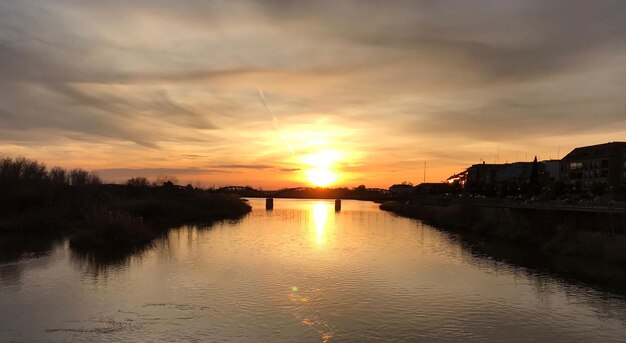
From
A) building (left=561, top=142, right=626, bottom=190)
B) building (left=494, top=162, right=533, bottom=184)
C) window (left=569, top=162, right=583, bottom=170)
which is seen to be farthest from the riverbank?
building (left=494, top=162, right=533, bottom=184)

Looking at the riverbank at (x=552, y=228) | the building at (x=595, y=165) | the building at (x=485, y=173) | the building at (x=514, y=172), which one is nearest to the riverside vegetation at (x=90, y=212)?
the riverbank at (x=552, y=228)

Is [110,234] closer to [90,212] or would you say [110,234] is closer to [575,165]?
[90,212]

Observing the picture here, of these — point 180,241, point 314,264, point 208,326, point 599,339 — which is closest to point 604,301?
point 599,339

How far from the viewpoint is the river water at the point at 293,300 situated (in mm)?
18734

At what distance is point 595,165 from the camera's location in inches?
5408

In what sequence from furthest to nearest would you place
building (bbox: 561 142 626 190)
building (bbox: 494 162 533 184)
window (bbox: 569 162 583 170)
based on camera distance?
building (bbox: 494 162 533 184)
window (bbox: 569 162 583 170)
building (bbox: 561 142 626 190)

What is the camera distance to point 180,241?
49125 mm

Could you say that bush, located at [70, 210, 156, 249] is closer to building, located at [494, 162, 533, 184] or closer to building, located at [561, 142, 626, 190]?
building, located at [561, 142, 626, 190]

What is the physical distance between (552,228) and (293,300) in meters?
37.3

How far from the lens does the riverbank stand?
3972 cm

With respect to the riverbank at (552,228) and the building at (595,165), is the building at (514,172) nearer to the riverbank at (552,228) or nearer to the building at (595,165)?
the building at (595,165)

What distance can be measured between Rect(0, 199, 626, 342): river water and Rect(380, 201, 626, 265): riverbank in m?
8.17

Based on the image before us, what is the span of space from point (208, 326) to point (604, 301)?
1987 cm

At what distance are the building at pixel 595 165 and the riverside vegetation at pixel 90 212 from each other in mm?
96064
